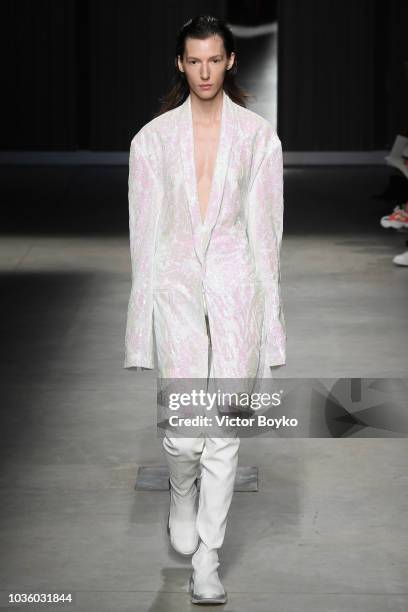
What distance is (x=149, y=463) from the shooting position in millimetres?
4277

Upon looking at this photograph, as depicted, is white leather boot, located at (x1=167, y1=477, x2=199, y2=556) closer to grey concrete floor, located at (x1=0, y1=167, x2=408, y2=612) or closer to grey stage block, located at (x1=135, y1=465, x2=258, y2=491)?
grey concrete floor, located at (x1=0, y1=167, x2=408, y2=612)

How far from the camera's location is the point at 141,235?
319 centimetres

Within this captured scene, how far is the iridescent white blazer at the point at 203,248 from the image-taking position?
315 cm

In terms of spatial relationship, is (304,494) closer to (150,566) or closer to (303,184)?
(150,566)

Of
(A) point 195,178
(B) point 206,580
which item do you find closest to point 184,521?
(B) point 206,580

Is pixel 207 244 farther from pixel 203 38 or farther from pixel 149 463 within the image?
pixel 149 463

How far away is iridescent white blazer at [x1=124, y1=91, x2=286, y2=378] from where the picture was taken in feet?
10.3

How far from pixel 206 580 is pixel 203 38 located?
1.19 m

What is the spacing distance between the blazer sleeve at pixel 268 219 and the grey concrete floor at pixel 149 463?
24.7 inches

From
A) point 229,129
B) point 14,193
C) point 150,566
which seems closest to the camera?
point 229,129

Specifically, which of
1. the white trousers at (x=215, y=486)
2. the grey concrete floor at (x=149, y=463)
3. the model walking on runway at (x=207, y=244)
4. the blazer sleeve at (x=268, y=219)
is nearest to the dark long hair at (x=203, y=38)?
the model walking on runway at (x=207, y=244)

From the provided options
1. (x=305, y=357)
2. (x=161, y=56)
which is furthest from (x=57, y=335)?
(x=161, y=56)

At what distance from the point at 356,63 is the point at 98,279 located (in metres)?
7.37

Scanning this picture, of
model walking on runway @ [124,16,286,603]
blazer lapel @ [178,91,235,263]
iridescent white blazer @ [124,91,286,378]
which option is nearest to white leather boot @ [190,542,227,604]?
model walking on runway @ [124,16,286,603]
